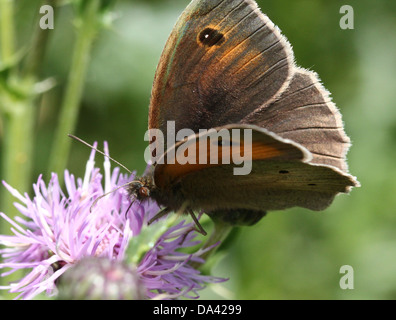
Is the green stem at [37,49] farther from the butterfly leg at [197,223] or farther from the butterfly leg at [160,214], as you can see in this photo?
the butterfly leg at [197,223]

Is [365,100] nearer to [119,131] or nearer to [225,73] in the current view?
[119,131]

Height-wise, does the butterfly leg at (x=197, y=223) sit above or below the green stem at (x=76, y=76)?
below

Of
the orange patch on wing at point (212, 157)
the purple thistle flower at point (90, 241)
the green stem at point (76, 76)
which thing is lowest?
the purple thistle flower at point (90, 241)

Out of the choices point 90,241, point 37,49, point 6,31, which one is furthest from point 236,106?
point 6,31

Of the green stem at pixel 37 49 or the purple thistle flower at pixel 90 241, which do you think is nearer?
the purple thistle flower at pixel 90 241

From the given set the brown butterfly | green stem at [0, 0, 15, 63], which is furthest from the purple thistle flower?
green stem at [0, 0, 15, 63]

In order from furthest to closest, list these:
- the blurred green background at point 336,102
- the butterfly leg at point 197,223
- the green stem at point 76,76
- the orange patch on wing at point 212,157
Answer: the blurred green background at point 336,102 → the green stem at point 76,76 → the butterfly leg at point 197,223 → the orange patch on wing at point 212,157

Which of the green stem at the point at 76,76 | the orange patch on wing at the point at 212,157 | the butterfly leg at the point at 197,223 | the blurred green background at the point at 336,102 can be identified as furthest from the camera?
the blurred green background at the point at 336,102

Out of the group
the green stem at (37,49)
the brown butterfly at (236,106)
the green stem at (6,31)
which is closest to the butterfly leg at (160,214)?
the brown butterfly at (236,106)
